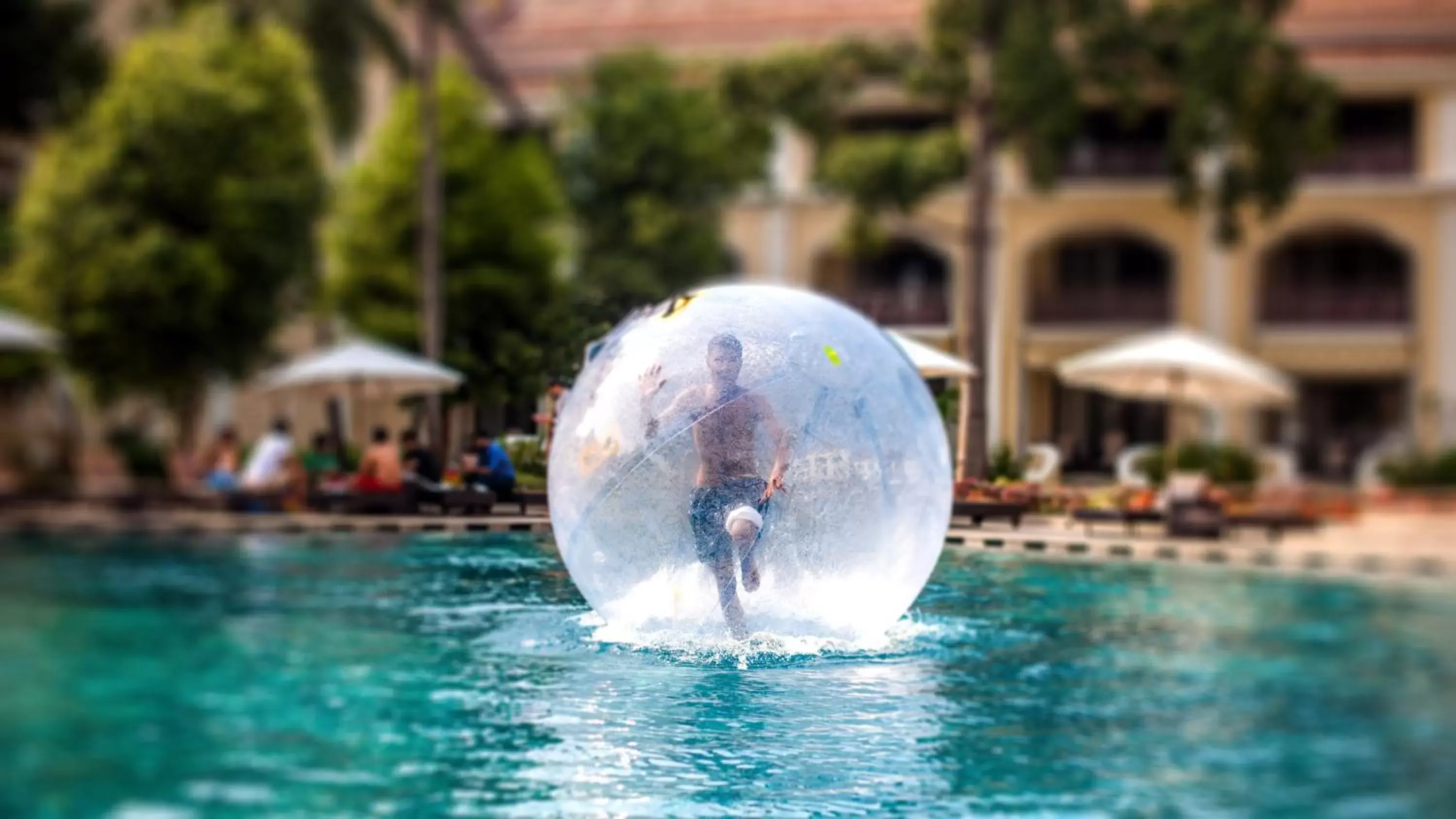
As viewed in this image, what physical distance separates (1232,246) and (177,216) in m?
22.6

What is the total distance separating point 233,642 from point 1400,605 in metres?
15.7

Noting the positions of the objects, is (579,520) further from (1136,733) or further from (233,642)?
(233,642)

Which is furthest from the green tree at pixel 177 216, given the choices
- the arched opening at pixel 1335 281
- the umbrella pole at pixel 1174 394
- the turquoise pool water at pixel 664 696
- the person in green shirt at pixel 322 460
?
the arched opening at pixel 1335 281

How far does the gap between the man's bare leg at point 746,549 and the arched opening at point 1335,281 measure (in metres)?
40.7

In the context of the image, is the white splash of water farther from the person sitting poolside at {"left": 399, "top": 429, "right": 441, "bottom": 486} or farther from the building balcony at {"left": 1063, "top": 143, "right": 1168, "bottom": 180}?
the building balcony at {"left": 1063, "top": 143, "right": 1168, "bottom": 180}

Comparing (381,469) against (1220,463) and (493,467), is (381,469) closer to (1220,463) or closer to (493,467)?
(493,467)

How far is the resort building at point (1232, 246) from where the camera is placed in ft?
140

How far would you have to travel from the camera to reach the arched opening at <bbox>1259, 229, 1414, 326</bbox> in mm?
43469


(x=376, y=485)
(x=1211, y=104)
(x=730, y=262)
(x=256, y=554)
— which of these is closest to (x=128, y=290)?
(x=256, y=554)

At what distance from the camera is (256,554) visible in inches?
909

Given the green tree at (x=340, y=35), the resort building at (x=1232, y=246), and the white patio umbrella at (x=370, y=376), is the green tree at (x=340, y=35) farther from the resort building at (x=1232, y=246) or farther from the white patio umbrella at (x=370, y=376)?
the white patio umbrella at (x=370, y=376)

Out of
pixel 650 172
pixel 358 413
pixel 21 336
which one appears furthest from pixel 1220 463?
pixel 358 413

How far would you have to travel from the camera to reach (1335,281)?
45406 millimetres

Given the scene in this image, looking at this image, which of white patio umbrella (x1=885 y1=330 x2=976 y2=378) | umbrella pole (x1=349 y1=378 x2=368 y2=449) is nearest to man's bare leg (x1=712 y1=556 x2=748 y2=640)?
white patio umbrella (x1=885 y1=330 x2=976 y2=378)
